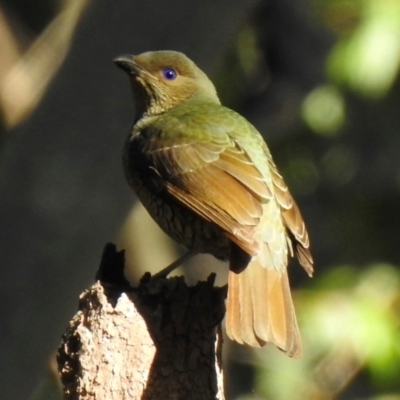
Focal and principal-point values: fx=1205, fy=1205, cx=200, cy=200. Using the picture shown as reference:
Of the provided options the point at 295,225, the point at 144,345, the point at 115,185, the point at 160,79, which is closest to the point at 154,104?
the point at 160,79

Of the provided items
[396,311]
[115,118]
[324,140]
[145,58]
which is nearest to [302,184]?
[324,140]

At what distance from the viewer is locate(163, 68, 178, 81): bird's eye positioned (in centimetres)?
680

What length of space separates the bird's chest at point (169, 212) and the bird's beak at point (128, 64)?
2.02 ft

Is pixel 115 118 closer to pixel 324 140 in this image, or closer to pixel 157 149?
pixel 157 149

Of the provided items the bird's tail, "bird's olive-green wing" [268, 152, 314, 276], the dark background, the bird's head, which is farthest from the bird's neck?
the bird's tail

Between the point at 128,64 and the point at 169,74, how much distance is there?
294 millimetres

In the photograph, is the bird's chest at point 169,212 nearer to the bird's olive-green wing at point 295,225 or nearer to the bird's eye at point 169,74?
the bird's olive-green wing at point 295,225

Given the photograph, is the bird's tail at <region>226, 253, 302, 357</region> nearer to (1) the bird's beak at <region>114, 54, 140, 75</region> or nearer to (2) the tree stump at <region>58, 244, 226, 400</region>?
(2) the tree stump at <region>58, 244, 226, 400</region>

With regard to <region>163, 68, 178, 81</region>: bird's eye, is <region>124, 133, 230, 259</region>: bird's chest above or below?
below

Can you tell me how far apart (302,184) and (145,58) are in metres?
4.34

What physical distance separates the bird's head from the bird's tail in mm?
1605

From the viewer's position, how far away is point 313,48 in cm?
1045

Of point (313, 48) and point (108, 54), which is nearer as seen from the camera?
point (108, 54)

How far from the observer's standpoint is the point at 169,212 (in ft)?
19.5
